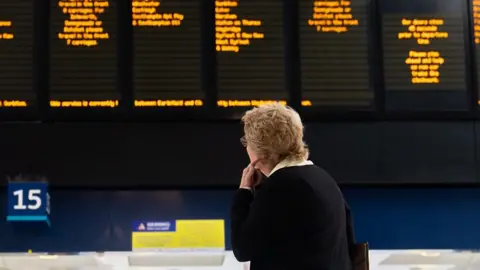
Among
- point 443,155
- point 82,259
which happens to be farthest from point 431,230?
point 82,259

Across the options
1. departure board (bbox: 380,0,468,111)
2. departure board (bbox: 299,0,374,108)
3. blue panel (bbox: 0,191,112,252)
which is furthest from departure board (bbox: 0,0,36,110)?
departure board (bbox: 380,0,468,111)

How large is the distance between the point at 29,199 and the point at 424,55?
2.65 m

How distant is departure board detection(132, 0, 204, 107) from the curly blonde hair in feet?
6.78

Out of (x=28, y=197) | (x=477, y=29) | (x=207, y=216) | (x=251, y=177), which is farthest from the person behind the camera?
(x=477, y=29)

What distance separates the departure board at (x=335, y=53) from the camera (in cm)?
409

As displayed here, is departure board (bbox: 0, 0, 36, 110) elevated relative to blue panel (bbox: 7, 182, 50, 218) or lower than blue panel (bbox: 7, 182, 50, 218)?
elevated

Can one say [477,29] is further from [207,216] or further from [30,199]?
[30,199]

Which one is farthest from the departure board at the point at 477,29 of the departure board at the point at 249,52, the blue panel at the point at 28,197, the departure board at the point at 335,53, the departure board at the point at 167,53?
the blue panel at the point at 28,197

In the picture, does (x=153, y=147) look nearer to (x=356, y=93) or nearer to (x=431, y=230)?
(x=356, y=93)

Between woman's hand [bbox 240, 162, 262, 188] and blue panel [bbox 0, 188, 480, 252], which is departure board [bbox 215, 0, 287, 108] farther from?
woman's hand [bbox 240, 162, 262, 188]

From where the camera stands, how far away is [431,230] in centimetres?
411

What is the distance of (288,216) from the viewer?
6.26ft

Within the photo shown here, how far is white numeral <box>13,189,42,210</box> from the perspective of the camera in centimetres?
398

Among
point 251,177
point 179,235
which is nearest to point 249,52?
point 179,235
